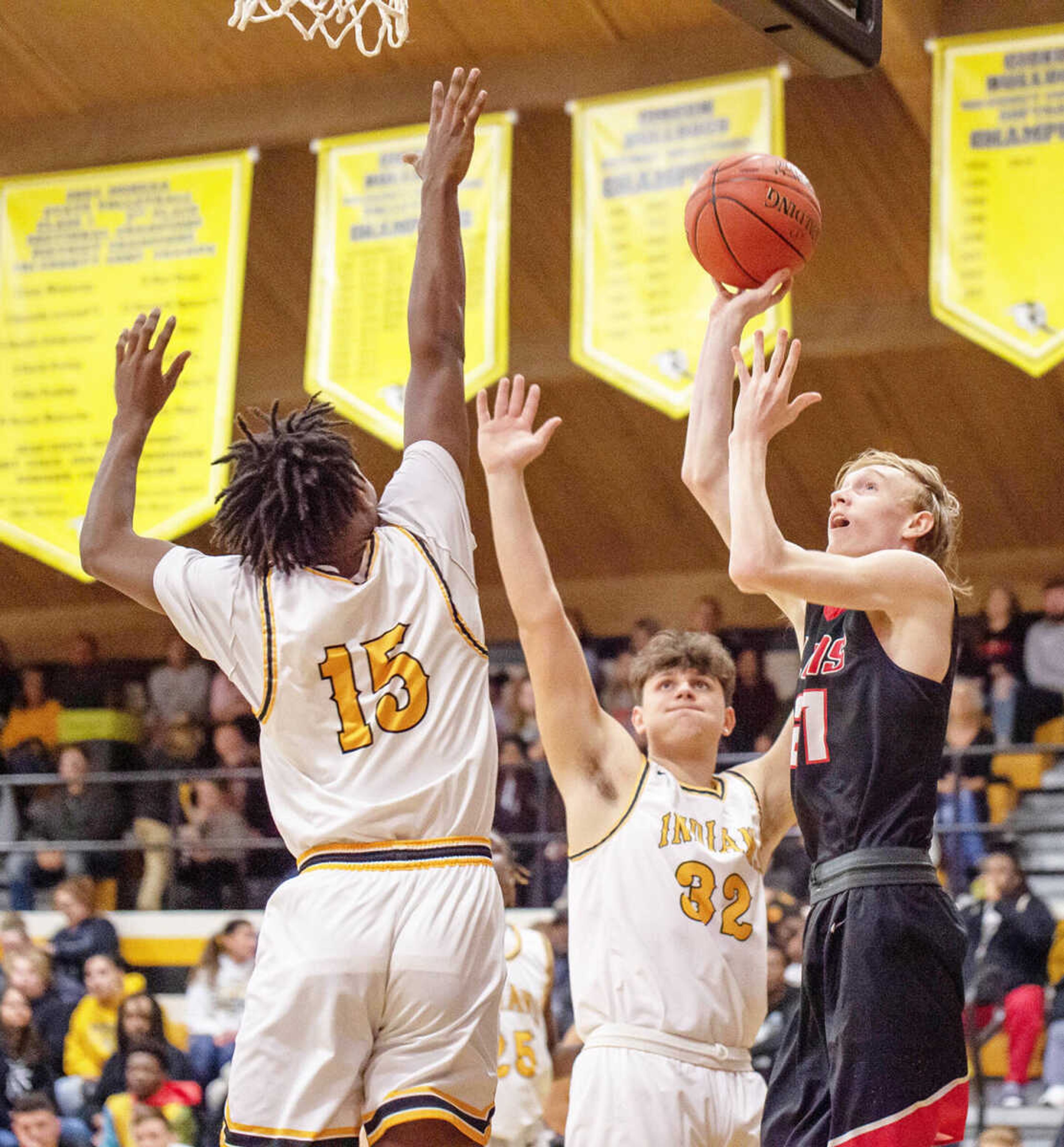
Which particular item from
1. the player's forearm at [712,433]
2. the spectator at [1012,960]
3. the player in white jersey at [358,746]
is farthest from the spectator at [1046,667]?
the player in white jersey at [358,746]

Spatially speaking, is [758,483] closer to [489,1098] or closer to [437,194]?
[437,194]

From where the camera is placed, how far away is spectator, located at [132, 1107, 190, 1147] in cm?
930

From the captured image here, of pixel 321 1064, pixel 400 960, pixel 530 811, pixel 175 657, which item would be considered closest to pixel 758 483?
pixel 400 960

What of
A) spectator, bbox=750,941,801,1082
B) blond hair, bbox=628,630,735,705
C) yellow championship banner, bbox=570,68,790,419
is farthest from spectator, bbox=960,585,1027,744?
blond hair, bbox=628,630,735,705

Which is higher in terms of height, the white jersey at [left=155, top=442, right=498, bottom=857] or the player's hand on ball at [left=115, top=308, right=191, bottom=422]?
the player's hand on ball at [left=115, top=308, right=191, bottom=422]

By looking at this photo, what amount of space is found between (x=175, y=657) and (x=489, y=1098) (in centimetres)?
1124

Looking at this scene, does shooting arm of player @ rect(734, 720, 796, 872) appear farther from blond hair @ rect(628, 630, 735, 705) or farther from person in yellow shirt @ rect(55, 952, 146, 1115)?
person in yellow shirt @ rect(55, 952, 146, 1115)

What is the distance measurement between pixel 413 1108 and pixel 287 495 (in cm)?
117

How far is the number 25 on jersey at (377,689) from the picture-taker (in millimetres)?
3178

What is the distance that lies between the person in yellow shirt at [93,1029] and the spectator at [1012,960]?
513cm

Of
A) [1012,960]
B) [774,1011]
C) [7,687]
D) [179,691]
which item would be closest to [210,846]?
[179,691]

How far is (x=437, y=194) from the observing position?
371 centimetres

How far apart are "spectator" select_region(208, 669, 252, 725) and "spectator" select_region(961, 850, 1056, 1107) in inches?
244

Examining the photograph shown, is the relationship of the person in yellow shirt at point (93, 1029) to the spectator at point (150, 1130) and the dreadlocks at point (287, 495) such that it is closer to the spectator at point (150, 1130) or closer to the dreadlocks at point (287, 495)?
the spectator at point (150, 1130)
